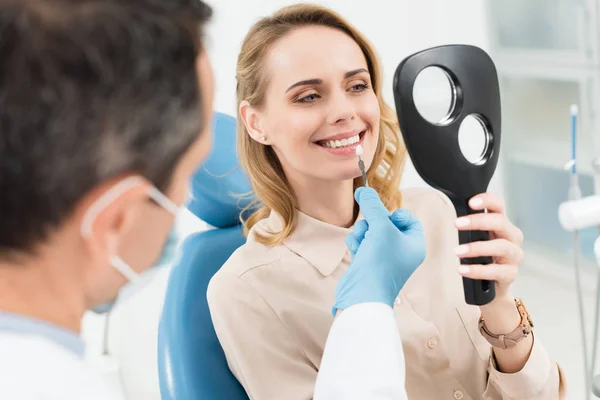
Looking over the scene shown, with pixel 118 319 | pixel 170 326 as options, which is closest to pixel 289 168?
pixel 170 326

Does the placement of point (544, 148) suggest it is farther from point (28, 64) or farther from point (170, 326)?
point (28, 64)

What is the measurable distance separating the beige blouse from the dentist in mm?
511

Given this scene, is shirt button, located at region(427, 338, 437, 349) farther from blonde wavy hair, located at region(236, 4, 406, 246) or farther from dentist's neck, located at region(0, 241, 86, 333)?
dentist's neck, located at region(0, 241, 86, 333)

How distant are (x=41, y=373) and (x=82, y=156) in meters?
0.19

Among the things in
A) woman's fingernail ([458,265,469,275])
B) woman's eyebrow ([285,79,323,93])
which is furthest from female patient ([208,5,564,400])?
woman's fingernail ([458,265,469,275])

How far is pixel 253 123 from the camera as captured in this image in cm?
137

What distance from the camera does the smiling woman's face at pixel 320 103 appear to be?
128cm

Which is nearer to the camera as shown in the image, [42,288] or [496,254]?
[42,288]

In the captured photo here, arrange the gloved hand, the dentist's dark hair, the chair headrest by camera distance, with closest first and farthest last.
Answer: the dentist's dark hair
the gloved hand
the chair headrest

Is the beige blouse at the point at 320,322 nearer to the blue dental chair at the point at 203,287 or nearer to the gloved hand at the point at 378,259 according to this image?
the blue dental chair at the point at 203,287

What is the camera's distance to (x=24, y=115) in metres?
0.57

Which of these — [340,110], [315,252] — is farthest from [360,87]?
[315,252]

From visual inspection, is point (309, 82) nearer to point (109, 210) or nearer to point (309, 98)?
point (309, 98)

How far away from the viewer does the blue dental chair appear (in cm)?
119
